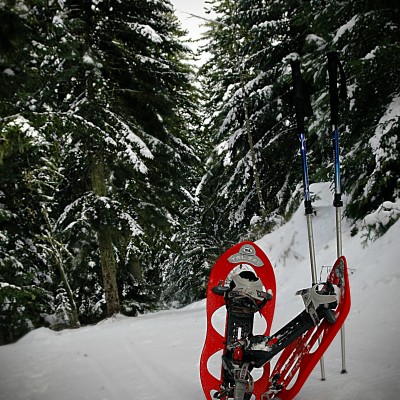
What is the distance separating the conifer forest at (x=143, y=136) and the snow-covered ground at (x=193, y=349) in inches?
30.5

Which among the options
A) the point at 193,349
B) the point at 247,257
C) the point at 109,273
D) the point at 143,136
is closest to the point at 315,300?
the point at 247,257

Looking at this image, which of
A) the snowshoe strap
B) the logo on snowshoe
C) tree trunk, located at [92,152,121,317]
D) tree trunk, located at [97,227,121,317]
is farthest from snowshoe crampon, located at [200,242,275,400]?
tree trunk, located at [97,227,121,317]

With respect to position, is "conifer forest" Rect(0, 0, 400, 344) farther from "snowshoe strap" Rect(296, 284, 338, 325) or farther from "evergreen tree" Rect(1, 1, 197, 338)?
"snowshoe strap" Rect(296, 284, 338, 325)

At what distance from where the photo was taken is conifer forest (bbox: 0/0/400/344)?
6109 millimetres

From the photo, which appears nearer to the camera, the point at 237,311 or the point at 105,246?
the point at 237,311

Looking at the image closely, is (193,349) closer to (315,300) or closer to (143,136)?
(315,300)

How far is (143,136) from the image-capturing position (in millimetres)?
10539

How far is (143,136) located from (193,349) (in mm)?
6591

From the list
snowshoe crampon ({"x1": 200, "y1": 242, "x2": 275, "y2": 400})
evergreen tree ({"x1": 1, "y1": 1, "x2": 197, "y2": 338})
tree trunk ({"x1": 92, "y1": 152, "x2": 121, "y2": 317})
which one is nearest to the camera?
snowshoe crampon ({"x1": 200, "y1": 242, "x2": 275, "y2": 400})

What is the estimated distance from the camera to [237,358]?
311 cm

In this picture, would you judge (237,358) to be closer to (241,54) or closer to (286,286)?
(286,286)

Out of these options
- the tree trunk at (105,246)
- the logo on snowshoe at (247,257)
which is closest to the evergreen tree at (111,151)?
the tree trunk at (105,246)

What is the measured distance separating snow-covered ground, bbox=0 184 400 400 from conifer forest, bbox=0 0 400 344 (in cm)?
77

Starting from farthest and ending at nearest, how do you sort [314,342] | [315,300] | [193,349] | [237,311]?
1. [193,349]
2. [237,311]
3. [314,342]
4. [315,300]
